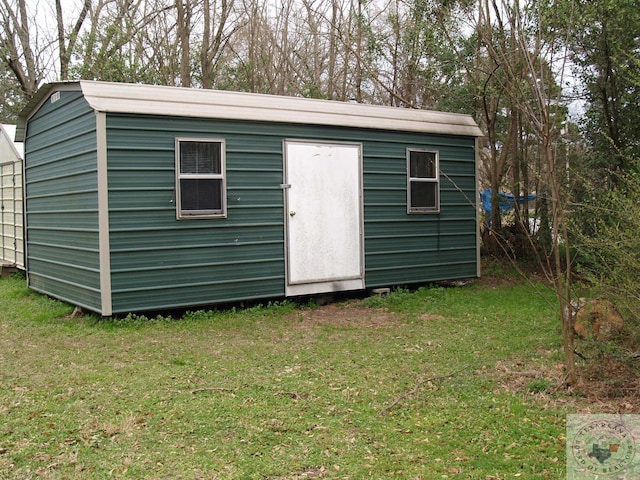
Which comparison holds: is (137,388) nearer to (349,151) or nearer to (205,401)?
(205,401)

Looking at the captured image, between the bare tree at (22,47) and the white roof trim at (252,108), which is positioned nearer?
the white roof trim at (252,108)

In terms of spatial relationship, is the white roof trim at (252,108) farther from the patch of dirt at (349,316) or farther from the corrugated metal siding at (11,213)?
the corrugated metal siding at (11,213)

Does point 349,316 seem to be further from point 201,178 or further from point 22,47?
point 22,47

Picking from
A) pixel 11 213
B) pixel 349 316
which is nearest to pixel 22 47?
pixel 11 213

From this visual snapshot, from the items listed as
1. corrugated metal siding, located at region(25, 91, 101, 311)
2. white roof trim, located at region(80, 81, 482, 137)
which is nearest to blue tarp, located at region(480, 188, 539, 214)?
white roof trim, located at region(80, 81, 482, 137)

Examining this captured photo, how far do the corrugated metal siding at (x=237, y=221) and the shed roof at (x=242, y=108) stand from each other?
11 cm

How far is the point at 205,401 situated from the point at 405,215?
522 cm

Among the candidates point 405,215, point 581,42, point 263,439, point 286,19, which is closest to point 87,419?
point 263,439

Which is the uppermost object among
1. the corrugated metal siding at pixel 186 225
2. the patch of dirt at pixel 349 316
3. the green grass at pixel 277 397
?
the corrugated metal siding at pixel 186 225

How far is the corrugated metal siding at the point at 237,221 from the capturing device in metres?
7.05

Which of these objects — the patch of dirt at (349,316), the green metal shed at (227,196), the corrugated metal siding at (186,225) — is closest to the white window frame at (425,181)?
the green metal shed at (227,196)

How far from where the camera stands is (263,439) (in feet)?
12.6

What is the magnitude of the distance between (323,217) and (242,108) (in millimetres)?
1655

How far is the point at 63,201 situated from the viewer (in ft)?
26.0
